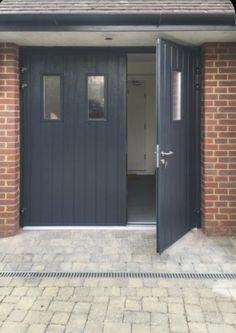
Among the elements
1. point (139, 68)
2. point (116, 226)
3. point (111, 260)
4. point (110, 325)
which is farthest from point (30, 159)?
point (139, 68)

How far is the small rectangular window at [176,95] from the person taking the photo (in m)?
5.84

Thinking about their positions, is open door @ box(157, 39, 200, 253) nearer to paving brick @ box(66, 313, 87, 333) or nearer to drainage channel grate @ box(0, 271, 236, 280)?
drainage channel grate @ box(0, 271, 236, 280)

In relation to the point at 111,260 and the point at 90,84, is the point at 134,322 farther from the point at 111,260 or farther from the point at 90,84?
the point at 90,84

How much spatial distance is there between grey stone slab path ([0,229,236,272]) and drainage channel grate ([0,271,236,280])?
112mm

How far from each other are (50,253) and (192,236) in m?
1.82

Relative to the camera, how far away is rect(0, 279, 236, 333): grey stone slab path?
375 cm

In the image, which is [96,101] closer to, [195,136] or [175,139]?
[175,139]

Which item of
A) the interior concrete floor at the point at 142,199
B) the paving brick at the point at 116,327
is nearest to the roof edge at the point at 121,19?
the interior concrete floor at the point at 142,199

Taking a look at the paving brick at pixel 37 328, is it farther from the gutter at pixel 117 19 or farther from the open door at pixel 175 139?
the gutter at pixel 117 19

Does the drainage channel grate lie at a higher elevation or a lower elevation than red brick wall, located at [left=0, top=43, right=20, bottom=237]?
lower

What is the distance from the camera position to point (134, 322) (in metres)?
3.83

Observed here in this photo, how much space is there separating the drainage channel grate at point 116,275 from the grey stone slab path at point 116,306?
0.34ft

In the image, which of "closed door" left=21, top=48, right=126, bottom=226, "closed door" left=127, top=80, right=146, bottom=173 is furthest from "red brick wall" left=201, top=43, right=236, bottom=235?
"closed door" left=127, top=80, right=146, bottom=173

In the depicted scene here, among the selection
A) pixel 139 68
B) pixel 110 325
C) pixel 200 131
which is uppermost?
pixel 139 68
